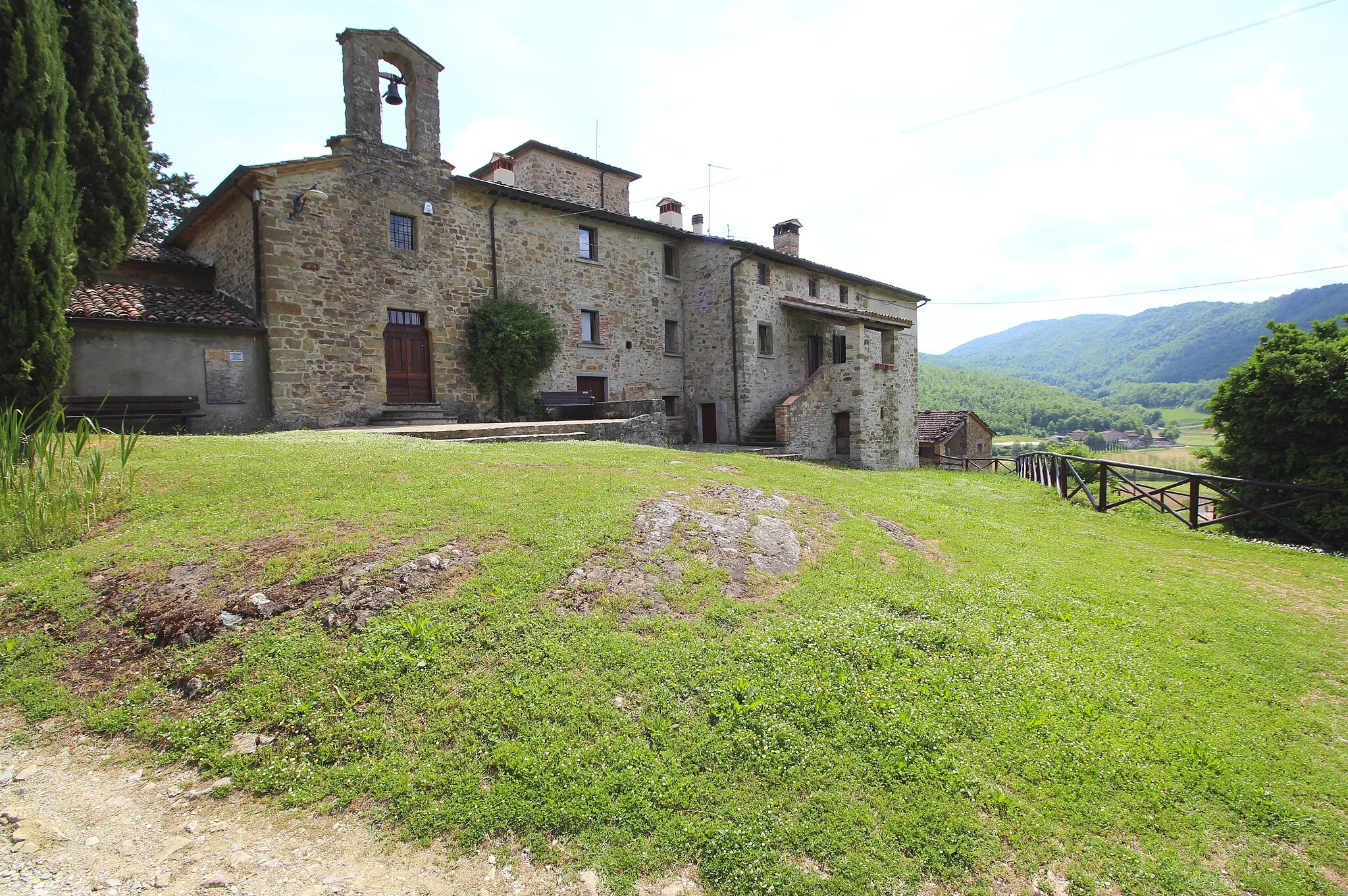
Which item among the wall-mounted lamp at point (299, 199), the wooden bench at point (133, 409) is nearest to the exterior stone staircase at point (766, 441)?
the wall-mounted lamp at point (299, 199)

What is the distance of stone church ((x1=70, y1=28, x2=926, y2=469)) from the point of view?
1318cm

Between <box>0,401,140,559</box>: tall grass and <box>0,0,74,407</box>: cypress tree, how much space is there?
1560mm

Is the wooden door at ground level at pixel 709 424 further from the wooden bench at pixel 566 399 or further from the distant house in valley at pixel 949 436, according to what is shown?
the distant house in valley at pixel 949 436

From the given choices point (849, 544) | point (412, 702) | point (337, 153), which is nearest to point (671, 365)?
point (337, 153)

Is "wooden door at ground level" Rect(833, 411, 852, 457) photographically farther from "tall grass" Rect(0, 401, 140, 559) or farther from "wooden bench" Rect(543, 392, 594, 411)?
"tall grass" Rect(0, 401, 140, 559)

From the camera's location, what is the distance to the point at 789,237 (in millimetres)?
26984

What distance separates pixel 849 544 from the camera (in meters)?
6.64

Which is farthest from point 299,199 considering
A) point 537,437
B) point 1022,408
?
point 1022,408

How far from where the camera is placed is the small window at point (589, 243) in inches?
752

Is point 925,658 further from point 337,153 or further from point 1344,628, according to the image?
point 337,153

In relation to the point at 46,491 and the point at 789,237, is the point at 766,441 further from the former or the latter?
the point at 46,491

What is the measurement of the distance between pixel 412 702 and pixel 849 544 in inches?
184

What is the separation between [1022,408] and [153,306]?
86.1 metres

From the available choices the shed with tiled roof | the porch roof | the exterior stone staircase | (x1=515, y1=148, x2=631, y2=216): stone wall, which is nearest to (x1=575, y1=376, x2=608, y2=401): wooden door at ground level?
the exterior stone staircase
